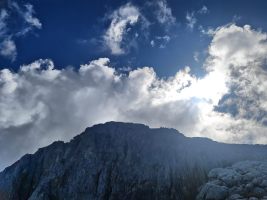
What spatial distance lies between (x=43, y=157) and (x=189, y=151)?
8342cm

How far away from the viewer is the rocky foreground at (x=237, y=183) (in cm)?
13215

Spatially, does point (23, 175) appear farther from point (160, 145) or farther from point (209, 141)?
point (209, 141)

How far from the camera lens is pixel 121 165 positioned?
161500mm

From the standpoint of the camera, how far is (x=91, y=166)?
162750 mm

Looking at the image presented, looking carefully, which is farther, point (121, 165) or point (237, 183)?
point (121, 165)

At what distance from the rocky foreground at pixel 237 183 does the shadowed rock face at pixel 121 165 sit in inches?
360

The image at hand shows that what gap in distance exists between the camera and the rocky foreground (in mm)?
132150

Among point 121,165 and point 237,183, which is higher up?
point 121,165

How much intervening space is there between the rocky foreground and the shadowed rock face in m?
9.13

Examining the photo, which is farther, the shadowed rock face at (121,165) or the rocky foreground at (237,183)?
the shadowed rock face at (121,165)

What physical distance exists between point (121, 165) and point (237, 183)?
179 feet

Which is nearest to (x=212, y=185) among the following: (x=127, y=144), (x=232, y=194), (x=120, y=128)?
(x=232, y=194)

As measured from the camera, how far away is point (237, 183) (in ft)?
459

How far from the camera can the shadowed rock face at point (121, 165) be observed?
499 ft
